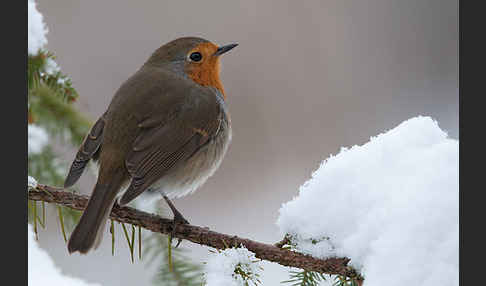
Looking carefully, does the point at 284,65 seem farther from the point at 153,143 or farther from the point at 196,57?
the point at 153,143

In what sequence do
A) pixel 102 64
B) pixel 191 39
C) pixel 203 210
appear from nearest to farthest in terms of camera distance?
1. pixel 191 39
2. pixel 203 210
3. pixel 102 64

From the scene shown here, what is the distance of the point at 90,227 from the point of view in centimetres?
190

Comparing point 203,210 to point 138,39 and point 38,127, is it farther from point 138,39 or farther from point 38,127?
point 38,127

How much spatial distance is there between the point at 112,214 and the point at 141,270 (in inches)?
75.3

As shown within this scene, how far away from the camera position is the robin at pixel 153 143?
2057 mm

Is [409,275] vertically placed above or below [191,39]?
below

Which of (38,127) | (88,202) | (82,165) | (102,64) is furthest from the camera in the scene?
(102,64)

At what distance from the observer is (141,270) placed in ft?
12.5

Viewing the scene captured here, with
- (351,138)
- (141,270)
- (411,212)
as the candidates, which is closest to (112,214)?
(411,212)

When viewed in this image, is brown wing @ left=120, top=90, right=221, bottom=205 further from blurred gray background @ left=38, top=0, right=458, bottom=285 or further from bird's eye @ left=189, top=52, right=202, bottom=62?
blurred gray background @ left=38, top=0, right=458, bottom=285

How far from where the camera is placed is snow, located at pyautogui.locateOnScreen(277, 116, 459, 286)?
1.31 meters

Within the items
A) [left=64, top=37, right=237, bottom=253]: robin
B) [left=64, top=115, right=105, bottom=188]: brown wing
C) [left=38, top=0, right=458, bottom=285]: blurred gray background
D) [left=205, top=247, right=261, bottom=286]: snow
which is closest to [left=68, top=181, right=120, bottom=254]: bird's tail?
[left=64, top=37, right=237, bottom=253]: robin

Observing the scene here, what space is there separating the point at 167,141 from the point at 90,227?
630 millimetres

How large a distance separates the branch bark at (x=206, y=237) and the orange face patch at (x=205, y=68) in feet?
3.60
